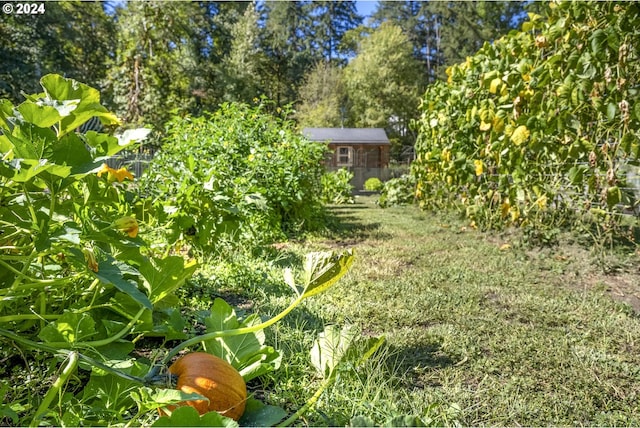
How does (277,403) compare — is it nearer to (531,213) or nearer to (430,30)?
(531,213)

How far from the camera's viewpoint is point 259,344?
1205 millimetres

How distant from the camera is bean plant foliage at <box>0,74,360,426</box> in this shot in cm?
90

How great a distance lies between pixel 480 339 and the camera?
69.9 inches

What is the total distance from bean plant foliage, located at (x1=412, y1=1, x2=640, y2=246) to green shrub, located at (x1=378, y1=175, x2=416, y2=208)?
3236mm

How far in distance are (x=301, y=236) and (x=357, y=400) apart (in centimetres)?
317

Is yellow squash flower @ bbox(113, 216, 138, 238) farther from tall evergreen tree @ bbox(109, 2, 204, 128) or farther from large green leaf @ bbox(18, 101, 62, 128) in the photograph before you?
tall evergreen tree @ bbox(109, 2, 204, 128)

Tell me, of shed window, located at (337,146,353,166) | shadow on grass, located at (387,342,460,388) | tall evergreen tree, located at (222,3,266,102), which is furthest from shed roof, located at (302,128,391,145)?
shadow on grass, located at (387,342,460,388)

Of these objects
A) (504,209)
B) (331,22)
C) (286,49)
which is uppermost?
(331,22)

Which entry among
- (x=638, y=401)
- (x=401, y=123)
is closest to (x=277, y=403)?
(x=638, y=401)

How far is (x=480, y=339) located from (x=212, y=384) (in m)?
1.19

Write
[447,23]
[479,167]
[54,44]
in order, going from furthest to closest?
[447,23]
[54,44]
[479,167]

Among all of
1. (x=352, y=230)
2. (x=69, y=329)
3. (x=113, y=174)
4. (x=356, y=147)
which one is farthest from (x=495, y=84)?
(x=356, y=147)

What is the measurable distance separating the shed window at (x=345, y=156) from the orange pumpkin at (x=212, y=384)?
66.2 ft

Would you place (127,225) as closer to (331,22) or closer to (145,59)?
(145,59)
